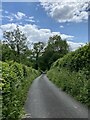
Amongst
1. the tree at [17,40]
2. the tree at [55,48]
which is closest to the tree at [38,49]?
the tree at [55,48]

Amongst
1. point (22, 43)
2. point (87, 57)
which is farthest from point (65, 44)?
point (87, 57)

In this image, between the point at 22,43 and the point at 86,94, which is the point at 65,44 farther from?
the point at 86,94

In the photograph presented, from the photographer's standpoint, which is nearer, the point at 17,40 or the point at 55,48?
the point at 17,40

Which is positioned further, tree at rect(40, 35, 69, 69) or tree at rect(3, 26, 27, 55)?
tree at rect(40, 35, 69, 69)

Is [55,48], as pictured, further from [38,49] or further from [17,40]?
[17,40]

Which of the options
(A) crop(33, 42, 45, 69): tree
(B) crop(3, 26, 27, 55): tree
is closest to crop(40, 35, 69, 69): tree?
(A) crop(33, 42, 45, 69): tree

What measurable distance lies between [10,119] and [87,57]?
7879 mm

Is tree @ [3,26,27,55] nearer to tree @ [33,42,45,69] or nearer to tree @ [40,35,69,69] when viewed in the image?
tree @ [40,35,69,69]

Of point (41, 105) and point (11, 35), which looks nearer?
point (41, 105)

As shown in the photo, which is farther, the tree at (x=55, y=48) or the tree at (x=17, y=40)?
the tree at (x=55, y=48)

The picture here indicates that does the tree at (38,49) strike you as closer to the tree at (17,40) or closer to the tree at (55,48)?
the tree at (55,48)

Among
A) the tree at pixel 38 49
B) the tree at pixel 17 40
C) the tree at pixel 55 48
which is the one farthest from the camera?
the tree at pixel 38 49

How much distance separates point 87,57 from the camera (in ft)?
49.1

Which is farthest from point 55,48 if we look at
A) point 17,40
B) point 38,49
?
point 17,40
